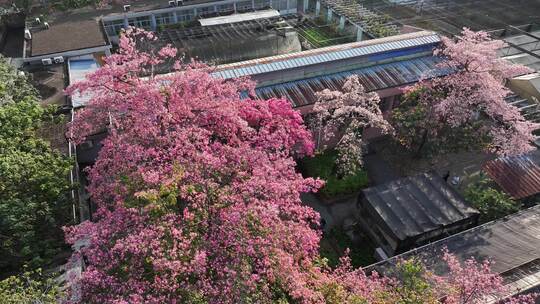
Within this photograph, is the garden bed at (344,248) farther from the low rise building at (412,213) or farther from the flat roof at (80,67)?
the flat roof at (80,67)

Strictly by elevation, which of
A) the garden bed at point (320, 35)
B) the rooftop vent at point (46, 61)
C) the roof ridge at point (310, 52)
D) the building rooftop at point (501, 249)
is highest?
the roof ridge at point (310, 52)

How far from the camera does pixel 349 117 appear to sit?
2892 centimetres

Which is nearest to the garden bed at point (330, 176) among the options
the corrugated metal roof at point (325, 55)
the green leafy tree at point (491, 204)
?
the green leafy tree at point (491, 204)

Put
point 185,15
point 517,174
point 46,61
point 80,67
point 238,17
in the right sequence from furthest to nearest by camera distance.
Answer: point 185,15
point 238,17
point 80,67
point 46,61
point 517,174

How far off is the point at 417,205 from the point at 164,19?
38767 mm

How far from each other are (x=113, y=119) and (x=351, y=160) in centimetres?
1579

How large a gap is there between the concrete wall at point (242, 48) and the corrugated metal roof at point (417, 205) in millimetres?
22368

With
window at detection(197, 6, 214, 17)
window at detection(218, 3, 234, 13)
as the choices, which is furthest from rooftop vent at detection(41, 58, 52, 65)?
window at detection(218, 3, 234, 13)

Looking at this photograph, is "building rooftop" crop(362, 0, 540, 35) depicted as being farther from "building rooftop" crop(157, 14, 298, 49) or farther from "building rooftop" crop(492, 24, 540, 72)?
"building rooftop" crop(157, 14, 298, 49)

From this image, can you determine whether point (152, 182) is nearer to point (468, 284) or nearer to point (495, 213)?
point (468, 284)

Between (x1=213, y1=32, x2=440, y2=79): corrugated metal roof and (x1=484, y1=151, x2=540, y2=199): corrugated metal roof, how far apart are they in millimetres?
13047

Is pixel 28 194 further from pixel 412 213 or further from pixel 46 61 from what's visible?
pixel 412 213

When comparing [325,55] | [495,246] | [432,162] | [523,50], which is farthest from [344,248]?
[523,50]

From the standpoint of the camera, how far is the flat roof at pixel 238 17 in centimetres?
4750
